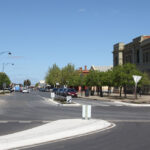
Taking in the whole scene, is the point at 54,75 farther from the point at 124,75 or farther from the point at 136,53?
the point at 124,75

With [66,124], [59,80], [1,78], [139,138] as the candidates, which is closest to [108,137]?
[139,138]

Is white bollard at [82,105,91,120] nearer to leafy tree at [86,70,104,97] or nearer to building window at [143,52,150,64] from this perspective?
leafy tree at [86,70,104,97]

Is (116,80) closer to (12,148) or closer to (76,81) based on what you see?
(76,81)

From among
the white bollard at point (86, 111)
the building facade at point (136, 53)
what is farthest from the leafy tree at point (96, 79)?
the white bollard at point (86, 111)

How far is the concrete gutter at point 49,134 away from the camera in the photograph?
1089 centimetres

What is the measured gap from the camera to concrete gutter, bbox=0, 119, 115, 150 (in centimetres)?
1089

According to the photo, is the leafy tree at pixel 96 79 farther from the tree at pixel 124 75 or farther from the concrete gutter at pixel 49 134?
the concrete gutter at pixel 49 134

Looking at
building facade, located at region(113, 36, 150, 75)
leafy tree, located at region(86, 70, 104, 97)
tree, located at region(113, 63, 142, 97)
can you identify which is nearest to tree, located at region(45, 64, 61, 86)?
building facade, located at region(113, 36, 150, 75)

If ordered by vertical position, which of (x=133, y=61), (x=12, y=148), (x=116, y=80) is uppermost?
(x=133, y=61)

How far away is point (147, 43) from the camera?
63406 mm

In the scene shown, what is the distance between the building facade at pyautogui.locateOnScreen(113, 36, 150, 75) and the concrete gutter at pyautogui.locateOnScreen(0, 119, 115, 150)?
1964 inches

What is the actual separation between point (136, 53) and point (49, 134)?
195 feet

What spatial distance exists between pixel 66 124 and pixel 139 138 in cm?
435

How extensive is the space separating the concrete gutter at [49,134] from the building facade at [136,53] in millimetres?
49886
